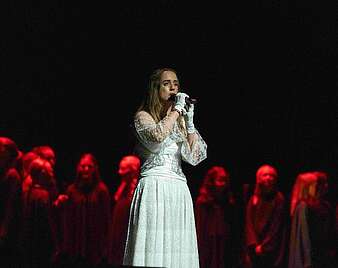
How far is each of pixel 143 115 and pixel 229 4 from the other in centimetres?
343

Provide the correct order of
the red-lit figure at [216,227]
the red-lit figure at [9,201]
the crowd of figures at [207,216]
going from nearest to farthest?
the red-lit figure at [9,201]
the crowd of figures at [207,216]
the red-lit figure at [216,227]

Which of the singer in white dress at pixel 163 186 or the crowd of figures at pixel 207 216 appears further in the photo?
the crowd of figures at pixel 207 216

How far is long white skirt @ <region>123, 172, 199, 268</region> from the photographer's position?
4.52m

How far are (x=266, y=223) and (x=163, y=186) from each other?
512cm

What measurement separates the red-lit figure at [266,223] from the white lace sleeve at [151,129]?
4.88 m

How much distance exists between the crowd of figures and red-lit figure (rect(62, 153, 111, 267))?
11 millimetres

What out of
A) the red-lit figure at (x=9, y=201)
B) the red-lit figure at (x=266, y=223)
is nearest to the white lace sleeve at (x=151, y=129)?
the red-lit figure at (x=9, y=201)

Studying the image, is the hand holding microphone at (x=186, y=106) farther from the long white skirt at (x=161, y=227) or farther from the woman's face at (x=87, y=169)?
the woman's face at (x=87, y=169)

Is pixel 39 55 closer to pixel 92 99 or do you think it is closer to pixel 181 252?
pixel 92 99

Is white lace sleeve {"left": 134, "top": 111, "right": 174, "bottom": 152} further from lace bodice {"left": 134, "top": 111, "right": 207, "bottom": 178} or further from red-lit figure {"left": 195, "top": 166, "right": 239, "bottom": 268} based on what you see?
red-lit figure {"left": 195, "top": 166, "right": 239, "bottom": 268}

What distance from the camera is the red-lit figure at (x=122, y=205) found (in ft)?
30.2

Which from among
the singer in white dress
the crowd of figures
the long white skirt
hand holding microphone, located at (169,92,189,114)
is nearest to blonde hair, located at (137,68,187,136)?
the singer in white dress

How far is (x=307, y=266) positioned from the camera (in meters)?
8.88

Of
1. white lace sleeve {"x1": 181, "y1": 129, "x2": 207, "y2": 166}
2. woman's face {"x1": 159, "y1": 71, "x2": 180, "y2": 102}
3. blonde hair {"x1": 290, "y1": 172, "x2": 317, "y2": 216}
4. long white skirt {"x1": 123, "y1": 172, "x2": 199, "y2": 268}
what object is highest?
blonde hair {"x1": 290, "y1": 172, "x2": 317, "y2": 216}
